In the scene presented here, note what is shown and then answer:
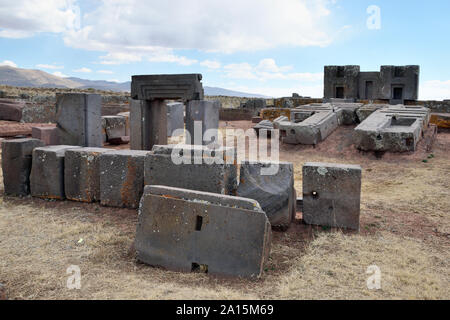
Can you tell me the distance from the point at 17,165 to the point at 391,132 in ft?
27.4

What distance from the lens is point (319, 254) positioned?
13.9 ft

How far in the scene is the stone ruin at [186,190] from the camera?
3857mm

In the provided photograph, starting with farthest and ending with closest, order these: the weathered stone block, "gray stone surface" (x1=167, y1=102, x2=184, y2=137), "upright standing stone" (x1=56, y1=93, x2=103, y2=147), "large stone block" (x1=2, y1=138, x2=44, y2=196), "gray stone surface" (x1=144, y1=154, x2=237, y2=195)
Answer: "gray stone surface" (x1=167, y1=102, x2=184, y2=137) → the weathered stone block → "upright standing stone" (x1=56, y1=93, x2=103, y2=147) → "large stone block" (x1=2, y1=138, x2=44, y2=196) → "gray stone surface" (x1=144, y1=154, x2=237, y2=195)

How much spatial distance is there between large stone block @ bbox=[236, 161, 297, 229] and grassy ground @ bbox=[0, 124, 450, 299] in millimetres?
255

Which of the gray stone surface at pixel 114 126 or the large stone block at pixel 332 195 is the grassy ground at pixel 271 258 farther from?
the gray stone surface at pixel 114 126

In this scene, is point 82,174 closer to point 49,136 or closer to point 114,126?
point 49,136

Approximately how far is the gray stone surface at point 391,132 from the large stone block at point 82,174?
265 inches

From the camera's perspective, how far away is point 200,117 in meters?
8.65

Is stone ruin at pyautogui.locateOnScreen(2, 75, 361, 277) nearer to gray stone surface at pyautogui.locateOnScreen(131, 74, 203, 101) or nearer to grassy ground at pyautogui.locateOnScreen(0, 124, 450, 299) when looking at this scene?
gray stone surface at pyautogui.locateOnScreen(131, 74, 203, 101)

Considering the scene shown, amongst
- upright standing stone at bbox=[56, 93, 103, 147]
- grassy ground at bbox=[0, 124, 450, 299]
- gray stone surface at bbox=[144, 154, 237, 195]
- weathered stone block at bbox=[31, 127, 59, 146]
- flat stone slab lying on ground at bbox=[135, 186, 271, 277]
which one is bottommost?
grassy ground at bbox=[0, 124, 450, 299]

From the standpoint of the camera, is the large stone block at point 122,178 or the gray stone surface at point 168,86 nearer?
the large stone block at point 122,178

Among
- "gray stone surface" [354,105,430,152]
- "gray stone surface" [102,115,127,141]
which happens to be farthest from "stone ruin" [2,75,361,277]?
"gray stone surface" [354,105,430,152]

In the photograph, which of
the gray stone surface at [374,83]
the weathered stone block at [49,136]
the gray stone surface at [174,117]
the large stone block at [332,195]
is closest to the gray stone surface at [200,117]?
the weathered stone block at [49,136]

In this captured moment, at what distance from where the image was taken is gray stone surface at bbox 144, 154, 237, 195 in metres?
4.90
